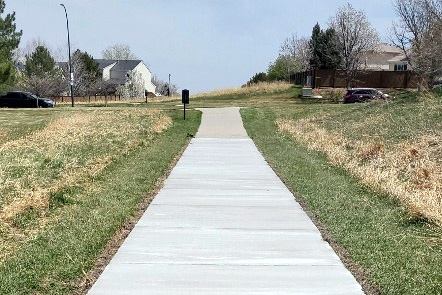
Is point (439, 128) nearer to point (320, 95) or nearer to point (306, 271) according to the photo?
point (306, 271)

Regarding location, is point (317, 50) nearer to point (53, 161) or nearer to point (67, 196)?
point (53, 161)

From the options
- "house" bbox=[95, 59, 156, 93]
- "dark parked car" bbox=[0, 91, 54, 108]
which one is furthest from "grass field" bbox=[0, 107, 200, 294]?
"house" bbox=[95, 59, 156, 93]

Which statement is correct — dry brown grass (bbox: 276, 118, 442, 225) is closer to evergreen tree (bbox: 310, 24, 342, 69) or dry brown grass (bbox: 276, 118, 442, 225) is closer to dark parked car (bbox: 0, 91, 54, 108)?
dark parked car (bbox: 0, 91, 54, 108)

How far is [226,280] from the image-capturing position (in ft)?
15.5

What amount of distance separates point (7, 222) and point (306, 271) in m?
3.73

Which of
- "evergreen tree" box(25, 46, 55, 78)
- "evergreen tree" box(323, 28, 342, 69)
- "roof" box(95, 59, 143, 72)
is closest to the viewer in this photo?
"evergreen tree" box(323, 28, 342, 69)

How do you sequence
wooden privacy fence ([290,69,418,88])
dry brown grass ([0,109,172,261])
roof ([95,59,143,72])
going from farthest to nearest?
roof ([95,59,143,72]) → wooden privacy fence ([290,69,418,88]) → dry brown grass ([0,109,172,261])

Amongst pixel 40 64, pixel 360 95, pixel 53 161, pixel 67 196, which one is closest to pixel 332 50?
pixel 360 95

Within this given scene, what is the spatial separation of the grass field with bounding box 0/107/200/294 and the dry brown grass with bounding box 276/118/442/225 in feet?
12.2

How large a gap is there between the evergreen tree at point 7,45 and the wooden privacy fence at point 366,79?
91.6 ft

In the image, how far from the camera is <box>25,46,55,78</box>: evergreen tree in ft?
219

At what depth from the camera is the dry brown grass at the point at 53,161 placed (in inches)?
277

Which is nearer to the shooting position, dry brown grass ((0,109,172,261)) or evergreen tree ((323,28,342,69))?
dry brown grass ((0,109,172,261))

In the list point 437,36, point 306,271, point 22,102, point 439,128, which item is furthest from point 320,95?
point 306,271
